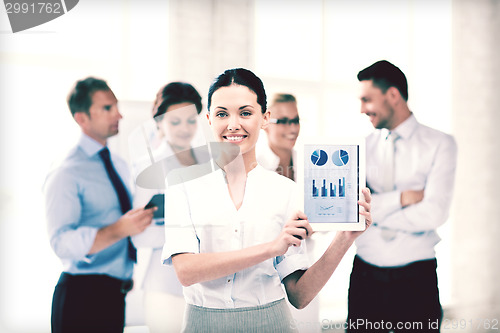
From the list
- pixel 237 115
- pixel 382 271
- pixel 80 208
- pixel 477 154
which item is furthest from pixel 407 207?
pixel 80 208

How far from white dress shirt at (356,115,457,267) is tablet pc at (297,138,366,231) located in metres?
0.37

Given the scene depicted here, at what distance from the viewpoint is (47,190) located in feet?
5.95

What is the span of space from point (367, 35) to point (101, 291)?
1684 millimetres

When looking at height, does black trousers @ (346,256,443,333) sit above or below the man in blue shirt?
below

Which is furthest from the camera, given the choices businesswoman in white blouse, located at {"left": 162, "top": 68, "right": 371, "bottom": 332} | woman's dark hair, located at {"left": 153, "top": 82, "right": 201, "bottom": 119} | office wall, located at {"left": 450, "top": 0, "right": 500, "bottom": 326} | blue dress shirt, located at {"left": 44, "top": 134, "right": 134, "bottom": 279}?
office wall, located at {"left": 450, "top": 0, "right": 500, "bottom": 326}

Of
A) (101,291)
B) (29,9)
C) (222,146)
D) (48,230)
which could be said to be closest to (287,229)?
(222,146)

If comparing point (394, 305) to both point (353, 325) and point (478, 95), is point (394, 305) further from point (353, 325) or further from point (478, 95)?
point (478, 95)

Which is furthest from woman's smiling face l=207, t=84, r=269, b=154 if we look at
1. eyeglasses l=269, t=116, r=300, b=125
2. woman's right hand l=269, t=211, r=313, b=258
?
woman's right hand l=269, t=211, r=313, b=258

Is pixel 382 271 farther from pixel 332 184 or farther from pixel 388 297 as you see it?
pixel 332 184

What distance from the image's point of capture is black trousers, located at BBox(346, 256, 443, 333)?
6.91 ft

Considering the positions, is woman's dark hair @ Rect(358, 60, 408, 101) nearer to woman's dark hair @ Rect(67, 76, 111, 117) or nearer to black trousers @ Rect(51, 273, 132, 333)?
woman's dark hair @ Rect(67, 76, 111, 117)

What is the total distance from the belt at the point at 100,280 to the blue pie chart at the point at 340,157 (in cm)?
98

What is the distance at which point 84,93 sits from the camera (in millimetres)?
1861

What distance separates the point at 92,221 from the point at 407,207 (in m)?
1.41
